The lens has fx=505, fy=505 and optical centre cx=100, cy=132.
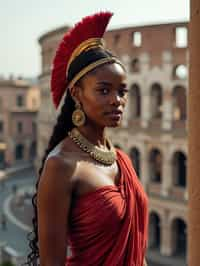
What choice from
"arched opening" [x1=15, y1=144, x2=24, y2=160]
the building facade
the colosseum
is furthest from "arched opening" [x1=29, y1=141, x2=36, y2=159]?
the colosseum

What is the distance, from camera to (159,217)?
1174 inches

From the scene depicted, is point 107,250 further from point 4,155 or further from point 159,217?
point 4,155

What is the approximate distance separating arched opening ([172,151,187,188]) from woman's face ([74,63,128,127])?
83.6ft

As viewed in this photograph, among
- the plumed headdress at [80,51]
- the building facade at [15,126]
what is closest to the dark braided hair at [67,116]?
the plumed headdress at [80,51]

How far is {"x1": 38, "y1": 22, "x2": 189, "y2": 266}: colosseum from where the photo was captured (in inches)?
1107

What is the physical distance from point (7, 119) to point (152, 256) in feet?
129

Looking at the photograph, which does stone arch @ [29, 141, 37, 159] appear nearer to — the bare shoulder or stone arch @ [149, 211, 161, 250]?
stone arch @ [149, 211, 161, 250]

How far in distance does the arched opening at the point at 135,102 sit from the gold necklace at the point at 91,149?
2731 cm

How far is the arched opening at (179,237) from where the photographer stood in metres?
28.9

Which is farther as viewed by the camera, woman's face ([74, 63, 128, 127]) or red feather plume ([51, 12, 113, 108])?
red feather plume ([51, 12, 113, 108])

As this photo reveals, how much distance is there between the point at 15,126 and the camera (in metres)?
64.2

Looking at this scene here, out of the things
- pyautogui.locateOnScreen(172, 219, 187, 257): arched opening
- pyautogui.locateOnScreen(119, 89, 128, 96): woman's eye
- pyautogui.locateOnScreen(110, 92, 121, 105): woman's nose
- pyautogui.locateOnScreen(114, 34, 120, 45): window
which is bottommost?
pyautogui.locateOnScreen(172, 219, 187, 257): arched opening

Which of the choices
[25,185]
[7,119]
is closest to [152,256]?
[25,185]

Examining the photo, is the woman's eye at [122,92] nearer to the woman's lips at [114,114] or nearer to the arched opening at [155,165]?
the woman's lips at [114,114]
